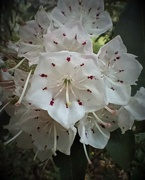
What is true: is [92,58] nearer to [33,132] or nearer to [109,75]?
[109,75]

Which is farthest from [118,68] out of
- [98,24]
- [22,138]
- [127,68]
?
[22,138]

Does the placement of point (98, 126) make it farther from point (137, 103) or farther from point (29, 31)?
point (29, 31)

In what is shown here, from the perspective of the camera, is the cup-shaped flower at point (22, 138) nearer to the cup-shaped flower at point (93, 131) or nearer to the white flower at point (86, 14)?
the cup-shaped flower at point (93, 131)

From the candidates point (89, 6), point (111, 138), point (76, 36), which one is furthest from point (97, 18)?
point (111, 138)

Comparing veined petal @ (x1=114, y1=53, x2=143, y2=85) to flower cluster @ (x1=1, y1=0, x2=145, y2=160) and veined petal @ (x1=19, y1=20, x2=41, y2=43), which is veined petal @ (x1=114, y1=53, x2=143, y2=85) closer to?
flower cluster @ (x1=1, y1=0, x2=145, y2=160)

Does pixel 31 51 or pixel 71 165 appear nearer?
pixel 31 51

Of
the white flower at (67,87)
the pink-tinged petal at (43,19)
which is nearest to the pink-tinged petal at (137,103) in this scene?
the white flower at (67,87)
